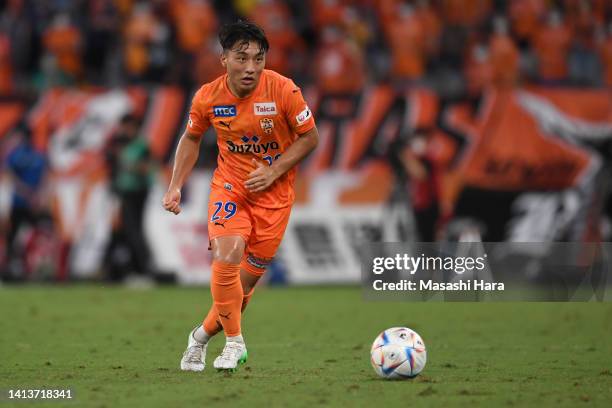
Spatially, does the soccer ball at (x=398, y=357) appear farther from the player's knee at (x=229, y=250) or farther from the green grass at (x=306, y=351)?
the player's knee at (x=229, y=250)

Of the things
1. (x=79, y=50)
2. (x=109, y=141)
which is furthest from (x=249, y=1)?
(x=109, y=141)

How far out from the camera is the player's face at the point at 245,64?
27.2 feet

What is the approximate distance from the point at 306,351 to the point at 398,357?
2.43m

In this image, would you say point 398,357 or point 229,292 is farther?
point 229,292

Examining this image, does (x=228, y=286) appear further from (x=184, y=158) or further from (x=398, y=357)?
(x=398, y=357)

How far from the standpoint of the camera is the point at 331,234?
18.9m

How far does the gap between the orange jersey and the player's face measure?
165mm

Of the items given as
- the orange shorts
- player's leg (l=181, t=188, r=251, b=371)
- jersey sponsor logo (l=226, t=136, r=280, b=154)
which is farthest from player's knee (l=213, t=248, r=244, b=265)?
jersey sponsor logo (l=226, t=136, r=280, b=154)

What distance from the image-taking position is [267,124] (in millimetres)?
8523

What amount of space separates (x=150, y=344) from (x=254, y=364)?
198 cm

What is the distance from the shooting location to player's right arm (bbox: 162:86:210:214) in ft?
28.2

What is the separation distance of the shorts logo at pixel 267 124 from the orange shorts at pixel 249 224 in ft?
1.75

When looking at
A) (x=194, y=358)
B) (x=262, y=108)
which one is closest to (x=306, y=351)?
(x=194, y=358)

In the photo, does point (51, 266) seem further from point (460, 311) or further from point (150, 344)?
point (150, 344)
